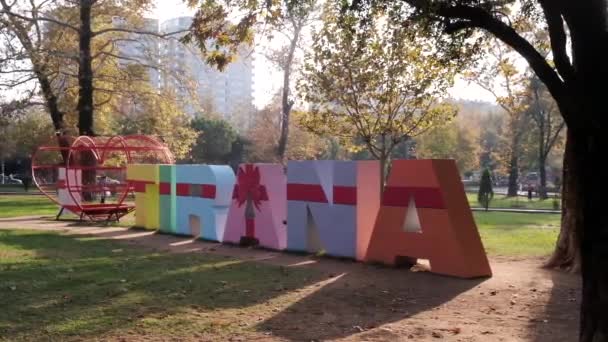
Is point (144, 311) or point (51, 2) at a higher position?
point (51, 2)

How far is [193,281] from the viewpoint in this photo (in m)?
10.3

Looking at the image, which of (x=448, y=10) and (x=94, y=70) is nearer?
(x=448, y=10)

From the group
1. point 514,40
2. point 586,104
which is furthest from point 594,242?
point 514,40

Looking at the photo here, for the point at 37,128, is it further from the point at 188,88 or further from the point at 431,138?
the point at 431,138

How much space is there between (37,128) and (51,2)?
29.9 feet

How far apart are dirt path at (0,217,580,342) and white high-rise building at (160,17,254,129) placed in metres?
5.01

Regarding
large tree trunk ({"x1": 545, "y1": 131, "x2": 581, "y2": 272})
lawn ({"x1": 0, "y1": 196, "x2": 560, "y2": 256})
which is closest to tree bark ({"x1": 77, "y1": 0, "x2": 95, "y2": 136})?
lawn ({"x1": 0, "y1": 196, "x2": 560, "y2": 256})

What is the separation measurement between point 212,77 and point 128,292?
3829 cm

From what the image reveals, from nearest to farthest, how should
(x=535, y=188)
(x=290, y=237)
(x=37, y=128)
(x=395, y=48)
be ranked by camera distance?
(x=290, y=237) → (x=395, y=48) → (x=37, y=128) → (x=535, y=188)

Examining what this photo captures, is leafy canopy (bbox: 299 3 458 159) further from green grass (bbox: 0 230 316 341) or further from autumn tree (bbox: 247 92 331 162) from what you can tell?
autumn tree (bbox: 247 92 331 162)

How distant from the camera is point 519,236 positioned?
18141mm

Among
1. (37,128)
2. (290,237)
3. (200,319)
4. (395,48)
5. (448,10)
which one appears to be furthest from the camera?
(37,128)

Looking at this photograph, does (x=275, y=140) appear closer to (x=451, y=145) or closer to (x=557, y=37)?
(x=451, y=145)

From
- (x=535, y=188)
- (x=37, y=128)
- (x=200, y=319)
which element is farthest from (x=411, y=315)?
(x=535, y=188)
